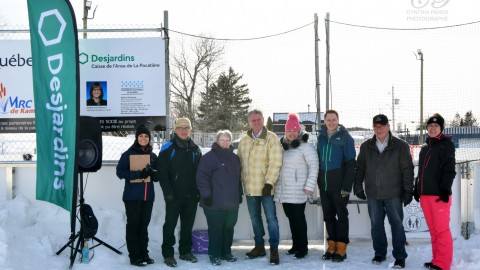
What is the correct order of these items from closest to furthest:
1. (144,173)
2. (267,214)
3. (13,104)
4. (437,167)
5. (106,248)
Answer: (437,167) → (144,173) → (267,214) → (106,248) → (13,104)

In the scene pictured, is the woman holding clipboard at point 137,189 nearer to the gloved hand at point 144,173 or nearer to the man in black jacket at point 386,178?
the gloved hand at point 144,173

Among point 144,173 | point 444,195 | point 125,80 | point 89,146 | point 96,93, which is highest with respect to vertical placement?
point 125,80

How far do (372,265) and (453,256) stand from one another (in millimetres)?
1029

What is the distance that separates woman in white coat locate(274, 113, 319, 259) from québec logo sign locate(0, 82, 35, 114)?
12.7ft

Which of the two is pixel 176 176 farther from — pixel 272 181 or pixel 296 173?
pixel 296 173

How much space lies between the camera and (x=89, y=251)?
623 cm

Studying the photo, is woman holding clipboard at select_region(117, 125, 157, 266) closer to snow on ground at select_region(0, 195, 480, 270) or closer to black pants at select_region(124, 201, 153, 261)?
black pants at select_region(124, 201, 153, 261)

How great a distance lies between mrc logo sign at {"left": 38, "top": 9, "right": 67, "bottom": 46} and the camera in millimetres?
5727

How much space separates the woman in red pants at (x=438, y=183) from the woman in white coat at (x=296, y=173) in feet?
Result: 4.15

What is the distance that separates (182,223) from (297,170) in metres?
1.59

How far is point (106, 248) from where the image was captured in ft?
21.6

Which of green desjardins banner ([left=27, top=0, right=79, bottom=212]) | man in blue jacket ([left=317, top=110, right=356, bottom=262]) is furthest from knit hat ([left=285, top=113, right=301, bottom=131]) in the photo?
green desjardins banner ([left=27, top=0, right=79, bottom=212])

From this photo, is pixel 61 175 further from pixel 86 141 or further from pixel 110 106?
pixel 110 106

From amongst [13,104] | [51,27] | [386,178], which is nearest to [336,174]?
[386,178]
